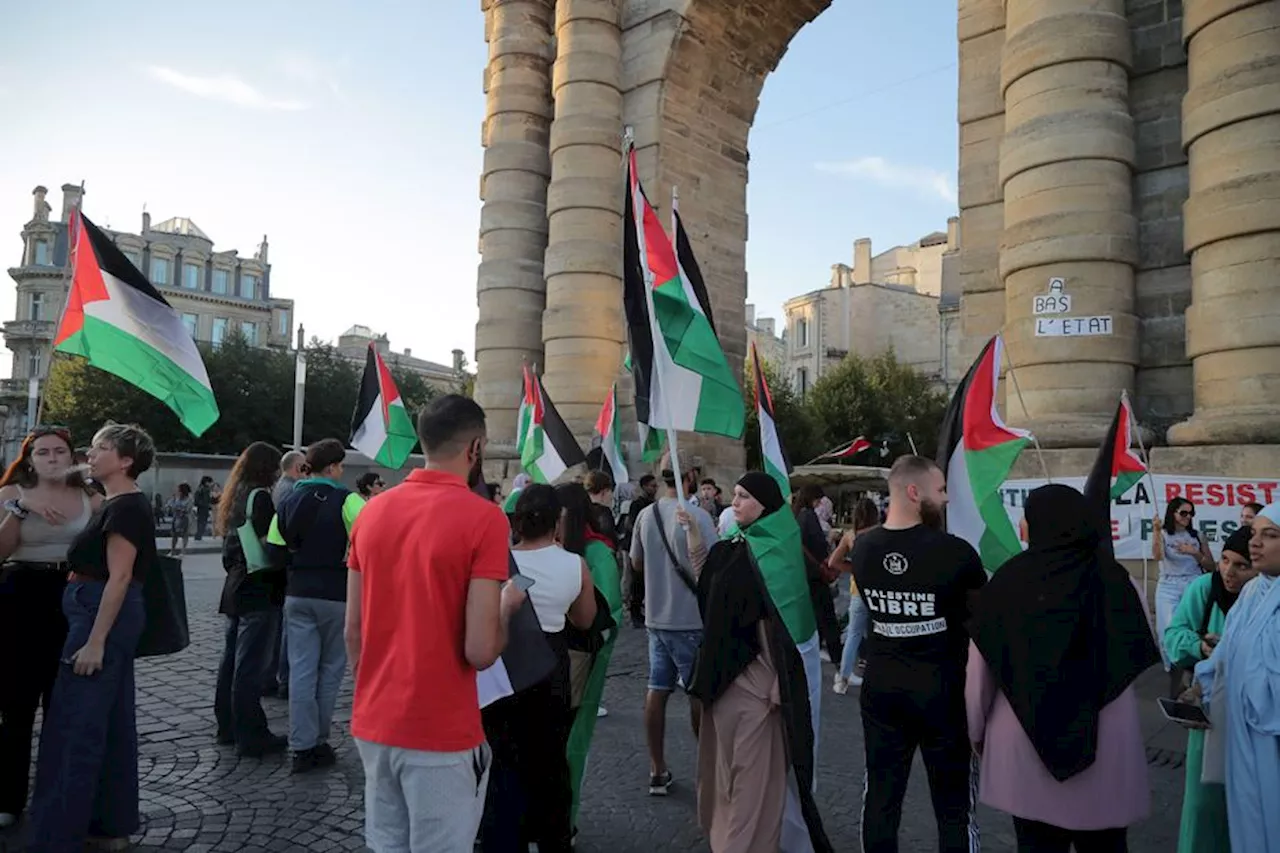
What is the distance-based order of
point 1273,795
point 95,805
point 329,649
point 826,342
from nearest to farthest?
point 1273,795 → point 95,805 → point 329,649 → point 826,342

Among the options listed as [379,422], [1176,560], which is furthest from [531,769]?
[379,422]

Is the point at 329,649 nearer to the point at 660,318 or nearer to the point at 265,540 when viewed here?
the point at 265,540

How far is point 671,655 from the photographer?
5.02 m

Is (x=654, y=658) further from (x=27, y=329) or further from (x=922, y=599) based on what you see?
(x=27, y=329)

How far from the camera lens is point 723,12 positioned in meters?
14.2

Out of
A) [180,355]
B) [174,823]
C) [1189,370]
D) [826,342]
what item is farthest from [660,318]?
[826,342]

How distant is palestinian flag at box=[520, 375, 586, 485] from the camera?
32.2 ft

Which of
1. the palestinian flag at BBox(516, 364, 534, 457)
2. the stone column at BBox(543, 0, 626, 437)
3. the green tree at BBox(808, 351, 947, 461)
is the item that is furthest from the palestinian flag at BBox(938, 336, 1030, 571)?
the green tree at BBox(808, 351, 947, 461)

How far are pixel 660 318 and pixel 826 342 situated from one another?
2095 inches

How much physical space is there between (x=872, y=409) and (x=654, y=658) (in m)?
36.4

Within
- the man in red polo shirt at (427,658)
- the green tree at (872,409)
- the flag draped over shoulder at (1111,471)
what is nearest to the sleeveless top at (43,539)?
the man in red polo shirt at (427,658)

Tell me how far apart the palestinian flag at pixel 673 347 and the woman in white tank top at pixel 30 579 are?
9.08ft

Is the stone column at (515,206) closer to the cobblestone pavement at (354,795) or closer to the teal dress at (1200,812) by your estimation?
the cobblestone pavement at (354,795)

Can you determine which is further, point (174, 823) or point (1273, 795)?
point (174, 823)
